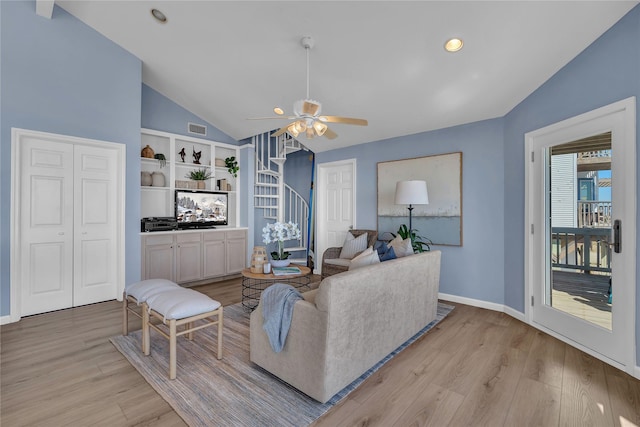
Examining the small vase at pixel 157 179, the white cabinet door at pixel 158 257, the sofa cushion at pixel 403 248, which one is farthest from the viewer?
the small vase at pixel 157 179

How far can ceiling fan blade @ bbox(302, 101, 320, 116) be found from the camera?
8.59 ft

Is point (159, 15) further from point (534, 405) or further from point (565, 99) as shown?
point (534, 405)

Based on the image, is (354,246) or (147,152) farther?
(147,152)

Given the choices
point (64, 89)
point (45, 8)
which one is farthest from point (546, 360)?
point (45, 8)

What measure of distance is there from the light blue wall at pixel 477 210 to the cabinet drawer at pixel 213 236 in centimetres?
346

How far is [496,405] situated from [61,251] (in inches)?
187

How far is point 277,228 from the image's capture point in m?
3.43

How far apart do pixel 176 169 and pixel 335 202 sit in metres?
2.98

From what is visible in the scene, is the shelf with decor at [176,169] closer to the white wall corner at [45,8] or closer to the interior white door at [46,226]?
the interior white door at [46,226]

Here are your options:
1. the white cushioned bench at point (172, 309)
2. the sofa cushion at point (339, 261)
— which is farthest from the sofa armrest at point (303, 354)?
the sofa cushion at point (339, 261)

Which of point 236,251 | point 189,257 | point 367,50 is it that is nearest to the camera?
point 367,50

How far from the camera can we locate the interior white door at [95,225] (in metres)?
3.71

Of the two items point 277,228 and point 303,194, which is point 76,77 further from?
point 303,194

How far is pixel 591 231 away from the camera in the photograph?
8.59 ft
